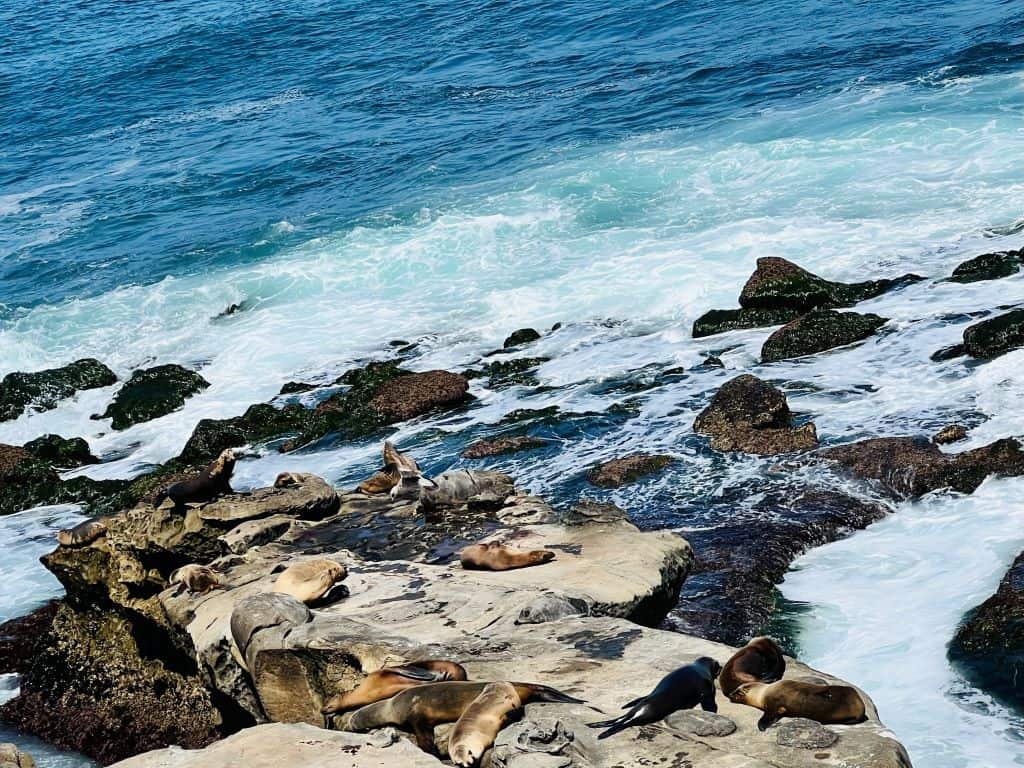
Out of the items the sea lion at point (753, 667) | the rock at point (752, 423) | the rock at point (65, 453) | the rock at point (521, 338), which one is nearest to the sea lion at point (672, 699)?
the sea lion at point (753, 667)

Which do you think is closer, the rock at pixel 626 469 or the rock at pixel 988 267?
the rock at pixel 626 469

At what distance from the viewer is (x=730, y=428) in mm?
15148

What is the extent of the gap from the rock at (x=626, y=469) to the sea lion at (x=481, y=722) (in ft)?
25.1

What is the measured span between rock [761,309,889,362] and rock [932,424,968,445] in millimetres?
4036

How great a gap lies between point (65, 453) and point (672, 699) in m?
16.0

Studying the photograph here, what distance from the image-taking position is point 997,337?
641 inches

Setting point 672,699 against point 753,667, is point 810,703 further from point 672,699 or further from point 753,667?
point 672,699

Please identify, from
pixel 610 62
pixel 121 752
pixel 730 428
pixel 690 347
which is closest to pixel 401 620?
pixel 121 752

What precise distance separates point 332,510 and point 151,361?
44.5 feet

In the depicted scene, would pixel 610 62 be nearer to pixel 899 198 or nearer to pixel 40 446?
pixel 899 198

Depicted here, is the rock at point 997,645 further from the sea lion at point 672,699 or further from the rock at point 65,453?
the rock at point 65,453

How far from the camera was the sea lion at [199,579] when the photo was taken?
10.7 m

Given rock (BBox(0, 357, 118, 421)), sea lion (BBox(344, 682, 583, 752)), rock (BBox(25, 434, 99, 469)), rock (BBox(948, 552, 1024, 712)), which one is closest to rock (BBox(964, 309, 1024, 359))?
rock (BBox(948, 552, 1024, 712))

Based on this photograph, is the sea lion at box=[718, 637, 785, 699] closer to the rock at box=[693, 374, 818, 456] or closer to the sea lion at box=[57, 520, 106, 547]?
the sea lion at box=[57, 520, 106, 547]
